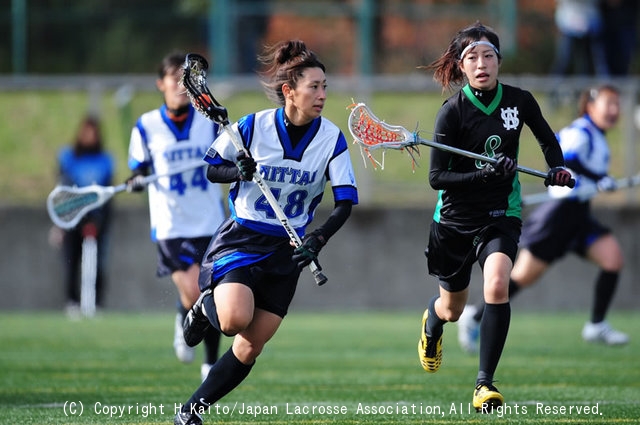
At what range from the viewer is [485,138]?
702cm

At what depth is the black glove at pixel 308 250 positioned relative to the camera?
614 centimetres

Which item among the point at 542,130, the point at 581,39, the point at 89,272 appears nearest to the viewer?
the point at 542,130

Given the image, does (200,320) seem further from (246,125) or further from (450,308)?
(450,308)

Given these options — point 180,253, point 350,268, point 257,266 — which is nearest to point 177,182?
point 180,253

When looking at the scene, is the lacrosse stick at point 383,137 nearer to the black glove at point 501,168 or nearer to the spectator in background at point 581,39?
the black glove at point 501,168

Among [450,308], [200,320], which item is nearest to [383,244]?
[450,308]

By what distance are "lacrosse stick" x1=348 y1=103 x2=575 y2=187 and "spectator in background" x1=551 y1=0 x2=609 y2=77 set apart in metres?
10.7

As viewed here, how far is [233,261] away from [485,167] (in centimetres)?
143

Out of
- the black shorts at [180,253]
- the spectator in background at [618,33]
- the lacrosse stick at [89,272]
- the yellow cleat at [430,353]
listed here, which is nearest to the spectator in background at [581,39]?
the spectator in background at [618,33]

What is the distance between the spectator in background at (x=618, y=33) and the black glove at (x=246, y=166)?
1183cm

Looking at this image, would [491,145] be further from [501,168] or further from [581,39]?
[581,39]

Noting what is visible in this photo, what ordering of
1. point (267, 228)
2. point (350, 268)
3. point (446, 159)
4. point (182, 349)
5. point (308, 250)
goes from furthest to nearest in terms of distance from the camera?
1. point (350, 268)
2. point (182, 349)
3. point (446, 159)
4. point (267, 228)
5. point (308, 250)

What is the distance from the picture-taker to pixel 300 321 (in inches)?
574

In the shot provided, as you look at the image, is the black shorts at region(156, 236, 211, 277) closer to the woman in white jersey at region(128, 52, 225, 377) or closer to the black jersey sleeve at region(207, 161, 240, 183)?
the woman in white jersey at region(128, 52, 225, 377)
